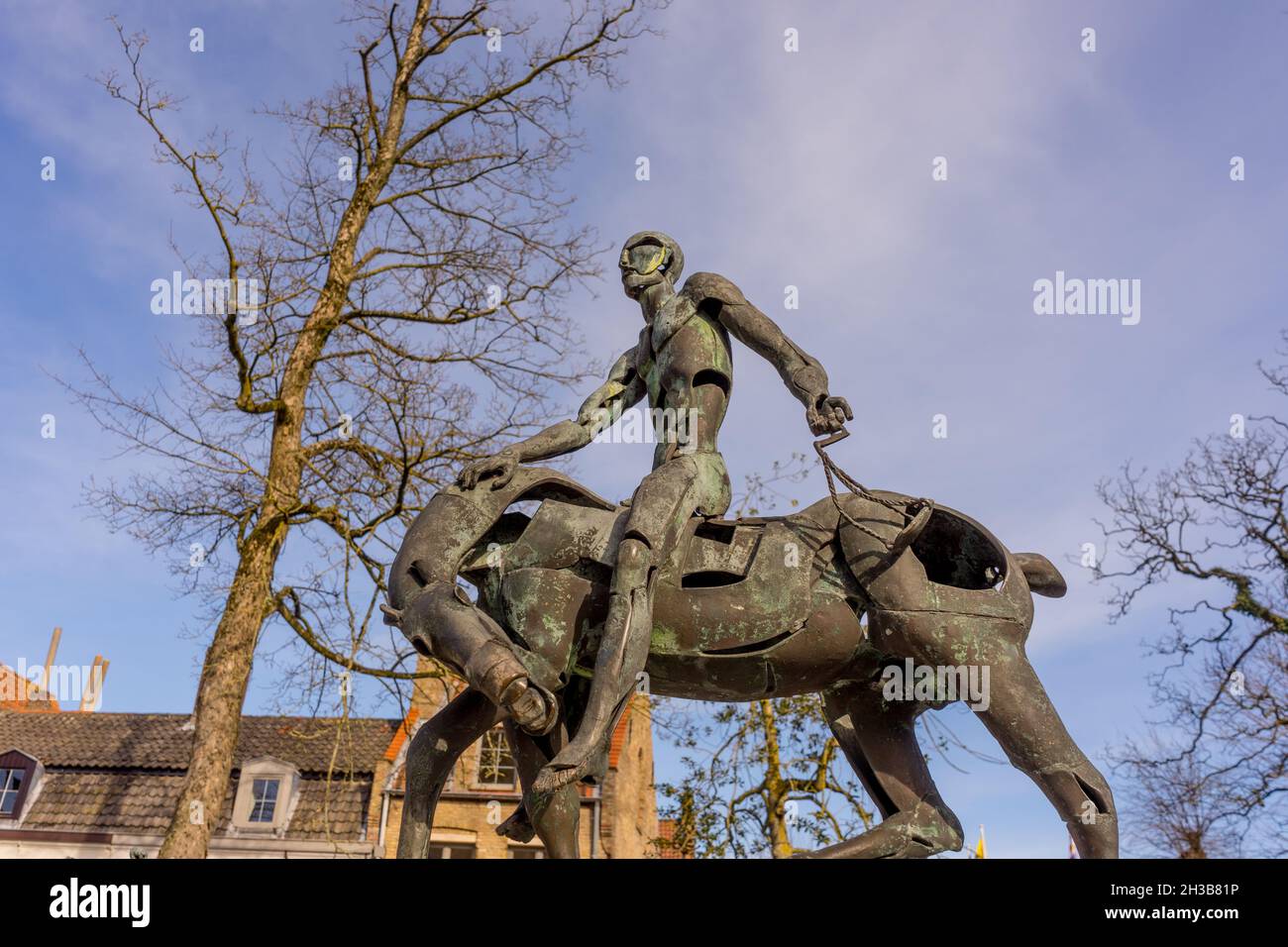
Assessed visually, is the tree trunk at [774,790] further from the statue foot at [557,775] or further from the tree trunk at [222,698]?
the statue foot at [557,775]

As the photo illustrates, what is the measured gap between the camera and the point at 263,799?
955 inches

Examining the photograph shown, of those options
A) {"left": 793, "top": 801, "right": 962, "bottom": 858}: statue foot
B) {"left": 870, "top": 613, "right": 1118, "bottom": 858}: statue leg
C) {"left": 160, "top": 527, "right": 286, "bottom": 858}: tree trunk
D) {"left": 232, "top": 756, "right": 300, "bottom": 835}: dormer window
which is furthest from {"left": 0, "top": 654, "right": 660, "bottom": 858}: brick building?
{"left": 870, "top": 613, "right": 1118, "bottom": 858}: statue leg

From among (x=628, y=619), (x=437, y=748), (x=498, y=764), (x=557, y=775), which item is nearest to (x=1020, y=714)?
(x=628, y=619)

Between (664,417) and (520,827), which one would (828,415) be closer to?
(664,417)

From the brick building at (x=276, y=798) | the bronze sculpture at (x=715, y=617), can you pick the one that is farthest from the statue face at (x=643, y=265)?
the brick building at (x=276, y=798)

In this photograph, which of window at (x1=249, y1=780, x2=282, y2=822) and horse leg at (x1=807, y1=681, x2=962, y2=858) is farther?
window at (x1=249, y1=780, x2=282, y2=822)

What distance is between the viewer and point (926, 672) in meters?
4.46

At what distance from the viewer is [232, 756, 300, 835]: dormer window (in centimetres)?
2373

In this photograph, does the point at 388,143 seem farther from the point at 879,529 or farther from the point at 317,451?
the point at 879,529

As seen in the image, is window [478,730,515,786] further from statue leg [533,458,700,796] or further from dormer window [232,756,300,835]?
statue leg [533,458,700,796]

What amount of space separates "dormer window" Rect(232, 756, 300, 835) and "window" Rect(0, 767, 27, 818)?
15.3ft

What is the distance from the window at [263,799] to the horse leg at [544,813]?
841 inches

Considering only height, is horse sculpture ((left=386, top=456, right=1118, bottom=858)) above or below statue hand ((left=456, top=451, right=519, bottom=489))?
below
